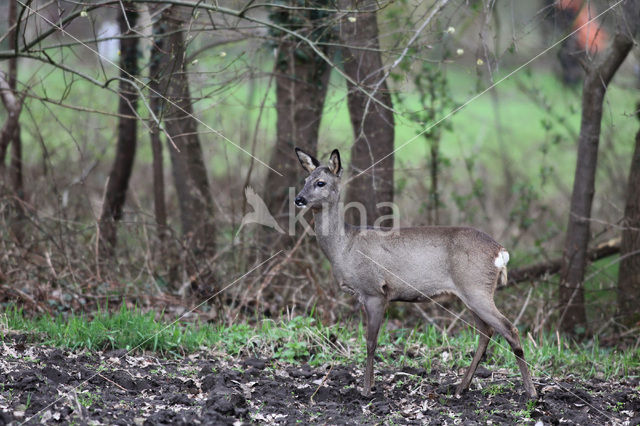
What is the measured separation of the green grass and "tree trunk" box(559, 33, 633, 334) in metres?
1.04

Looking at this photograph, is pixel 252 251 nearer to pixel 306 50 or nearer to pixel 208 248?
pixel 208 248

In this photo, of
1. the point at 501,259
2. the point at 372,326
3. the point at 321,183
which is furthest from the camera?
the point at 321,183

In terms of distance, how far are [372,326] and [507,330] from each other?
1124mm

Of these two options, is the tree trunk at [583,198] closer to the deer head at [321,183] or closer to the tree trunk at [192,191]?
the deer head at [321,183]

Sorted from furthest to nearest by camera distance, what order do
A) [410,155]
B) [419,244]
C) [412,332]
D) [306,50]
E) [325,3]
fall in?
[410,155] < [306,50] < [325,3] < [412,332] < [419,244]

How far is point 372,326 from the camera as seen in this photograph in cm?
623

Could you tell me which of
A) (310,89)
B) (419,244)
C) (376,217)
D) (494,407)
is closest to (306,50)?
(310,89)

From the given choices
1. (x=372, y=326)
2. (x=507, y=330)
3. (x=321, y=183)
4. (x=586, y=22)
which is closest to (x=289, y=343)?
(x=372, y=326)

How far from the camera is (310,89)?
9.30m

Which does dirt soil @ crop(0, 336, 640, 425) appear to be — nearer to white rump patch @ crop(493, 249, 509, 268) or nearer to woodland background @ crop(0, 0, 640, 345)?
white rump patch @ crop(493, 249, 509, 268)

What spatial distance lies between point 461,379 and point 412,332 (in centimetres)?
112

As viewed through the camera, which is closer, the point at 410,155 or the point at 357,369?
the point at 357,369

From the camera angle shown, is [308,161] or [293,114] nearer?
[308,161]

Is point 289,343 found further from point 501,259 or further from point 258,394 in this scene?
point 501,259
